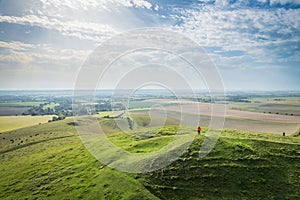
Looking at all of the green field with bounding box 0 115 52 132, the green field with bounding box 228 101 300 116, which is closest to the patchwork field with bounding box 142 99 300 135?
the green field with bounding box 228 101 300 116

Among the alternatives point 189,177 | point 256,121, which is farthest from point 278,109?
point 189,177

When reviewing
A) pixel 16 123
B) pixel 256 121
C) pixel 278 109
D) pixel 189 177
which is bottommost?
pixel 16 123

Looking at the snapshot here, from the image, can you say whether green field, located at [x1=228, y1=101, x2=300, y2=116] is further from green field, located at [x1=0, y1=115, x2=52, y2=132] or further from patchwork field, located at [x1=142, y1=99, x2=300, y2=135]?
green field, located at [x1=0, y1=115, x2=52, y2=132]

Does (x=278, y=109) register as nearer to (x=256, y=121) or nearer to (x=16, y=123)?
(x=256, y=121)

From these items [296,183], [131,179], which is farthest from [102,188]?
[296,183]

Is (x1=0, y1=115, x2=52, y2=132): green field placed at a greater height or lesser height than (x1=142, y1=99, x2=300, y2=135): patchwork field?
lesser

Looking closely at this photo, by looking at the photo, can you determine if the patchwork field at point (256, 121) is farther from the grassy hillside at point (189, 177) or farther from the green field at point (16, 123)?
the green field at point (16, 123)

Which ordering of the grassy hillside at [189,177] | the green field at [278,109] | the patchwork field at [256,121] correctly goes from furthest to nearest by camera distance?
the green field at [278,109] < the patchwork field at [256,121] < the grassy hillside at [189,177]

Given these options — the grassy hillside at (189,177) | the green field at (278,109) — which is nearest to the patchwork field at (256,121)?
the green field at (278,109)

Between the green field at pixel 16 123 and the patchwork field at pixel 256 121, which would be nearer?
the patchwork field at pixel 256 121

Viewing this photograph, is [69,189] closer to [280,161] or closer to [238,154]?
[238,154]

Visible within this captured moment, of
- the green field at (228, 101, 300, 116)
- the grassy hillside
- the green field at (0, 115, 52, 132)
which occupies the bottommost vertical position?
the green field at (0, 115, 52, 132)

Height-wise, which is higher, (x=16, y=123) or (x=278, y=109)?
(x=278, y=109)
